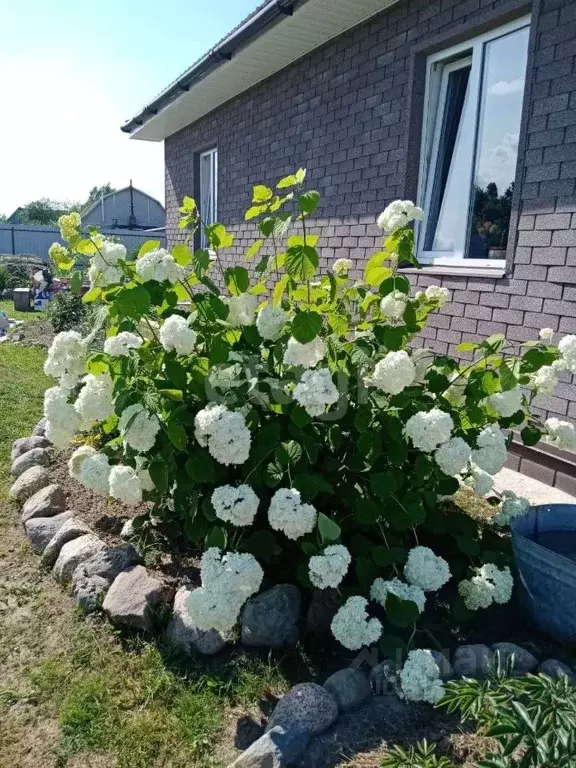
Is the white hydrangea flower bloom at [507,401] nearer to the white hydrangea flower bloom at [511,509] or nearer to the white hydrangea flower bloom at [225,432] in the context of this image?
the white hydrangea flower bloom at [511,509]

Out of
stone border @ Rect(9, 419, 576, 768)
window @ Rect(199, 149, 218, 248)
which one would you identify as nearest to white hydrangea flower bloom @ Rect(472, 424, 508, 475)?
stone border @ Rect(9, 419, 576, 768)

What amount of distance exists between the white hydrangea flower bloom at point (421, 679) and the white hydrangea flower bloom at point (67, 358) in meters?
1.45

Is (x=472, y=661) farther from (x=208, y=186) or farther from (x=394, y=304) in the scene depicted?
(x=208, y=186)

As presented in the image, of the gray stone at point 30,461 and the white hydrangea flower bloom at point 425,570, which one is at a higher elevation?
the white hydrangea flower bloom at point 425,570

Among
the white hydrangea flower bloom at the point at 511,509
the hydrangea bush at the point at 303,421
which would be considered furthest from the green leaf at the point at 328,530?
the white hydrangea flower bloom at the point at 511,509

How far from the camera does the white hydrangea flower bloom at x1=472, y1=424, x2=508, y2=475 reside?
193 cm

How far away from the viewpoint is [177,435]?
1840mm

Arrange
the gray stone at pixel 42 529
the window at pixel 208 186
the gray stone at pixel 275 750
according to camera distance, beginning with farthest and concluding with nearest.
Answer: the window at pixel 208 186, the gray stone at pixel 42 529, the gray stone at pixel 275 750

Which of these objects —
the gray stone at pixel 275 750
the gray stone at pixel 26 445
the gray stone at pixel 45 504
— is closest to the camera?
the gray stone at pixel 275 750

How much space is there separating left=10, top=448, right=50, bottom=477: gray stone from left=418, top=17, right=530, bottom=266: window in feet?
9.15

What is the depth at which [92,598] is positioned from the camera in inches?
89.9

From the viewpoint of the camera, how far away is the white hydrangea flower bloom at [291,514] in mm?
1761

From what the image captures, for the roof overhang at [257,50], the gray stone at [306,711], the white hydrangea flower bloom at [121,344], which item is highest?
the roof overhang at [257,50]

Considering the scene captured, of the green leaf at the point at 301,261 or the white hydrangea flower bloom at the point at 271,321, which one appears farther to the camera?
the white hydrangea flower bloom at the point at 271,321
